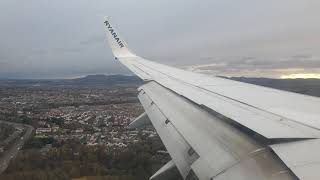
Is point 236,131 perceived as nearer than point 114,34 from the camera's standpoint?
Yes

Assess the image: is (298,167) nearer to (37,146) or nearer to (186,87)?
(186,87)

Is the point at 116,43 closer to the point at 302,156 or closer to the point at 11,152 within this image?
the point at 302,156

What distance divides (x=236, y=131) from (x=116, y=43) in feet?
27.4

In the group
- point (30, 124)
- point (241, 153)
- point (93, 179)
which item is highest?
point (241, 153)

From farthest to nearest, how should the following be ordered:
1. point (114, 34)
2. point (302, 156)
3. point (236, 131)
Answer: point (114, 34), point (236, 131), point (302, 156)

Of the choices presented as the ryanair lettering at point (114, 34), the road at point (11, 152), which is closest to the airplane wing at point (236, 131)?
the ryanair lettering at point (114, 34)

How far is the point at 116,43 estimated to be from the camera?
1163cm

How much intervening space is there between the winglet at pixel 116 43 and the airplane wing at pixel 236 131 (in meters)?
4.63

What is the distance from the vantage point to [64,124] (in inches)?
2000

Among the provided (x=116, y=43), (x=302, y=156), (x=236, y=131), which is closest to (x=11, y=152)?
(x=116, y=43)

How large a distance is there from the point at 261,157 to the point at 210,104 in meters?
2.24

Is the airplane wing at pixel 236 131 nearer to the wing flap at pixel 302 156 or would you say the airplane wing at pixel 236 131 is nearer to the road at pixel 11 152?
the wing flap at pixel 302 156

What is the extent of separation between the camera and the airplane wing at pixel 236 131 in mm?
2713

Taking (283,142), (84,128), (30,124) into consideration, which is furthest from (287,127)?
(30,124)
